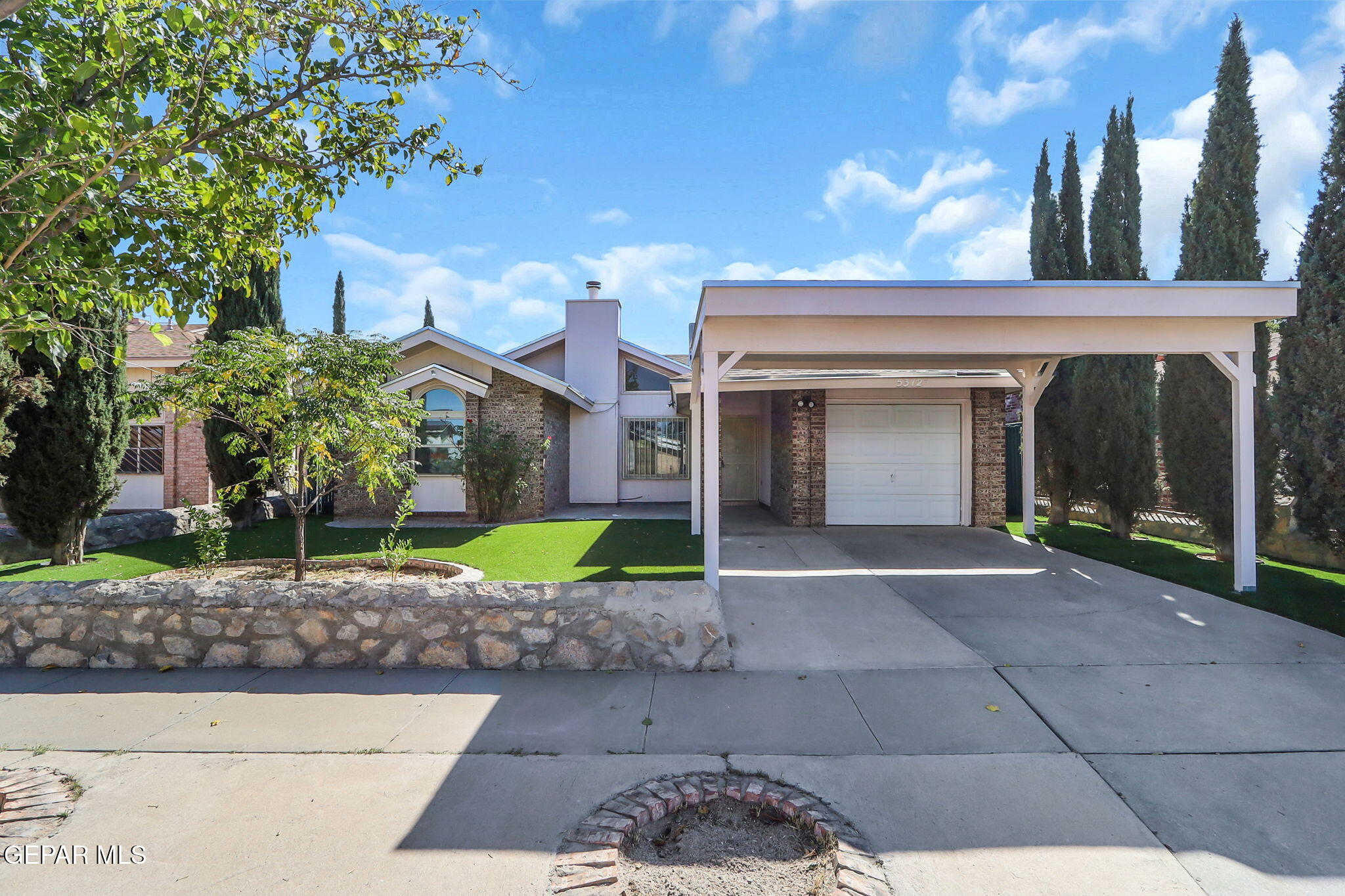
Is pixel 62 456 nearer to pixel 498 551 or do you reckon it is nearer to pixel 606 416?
pixel 498 551

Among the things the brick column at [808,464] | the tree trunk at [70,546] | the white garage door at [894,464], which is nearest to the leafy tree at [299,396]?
the tree trunk at [70,546]

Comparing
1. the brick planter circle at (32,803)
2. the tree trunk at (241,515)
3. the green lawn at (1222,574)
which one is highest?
the tree trunk at (241,515)

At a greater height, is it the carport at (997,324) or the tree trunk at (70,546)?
the carport at (997,324)

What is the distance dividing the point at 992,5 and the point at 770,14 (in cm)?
276

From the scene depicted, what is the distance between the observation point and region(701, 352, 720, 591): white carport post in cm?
633

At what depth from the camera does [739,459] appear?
16.6 m

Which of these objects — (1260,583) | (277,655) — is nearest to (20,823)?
(277,655)

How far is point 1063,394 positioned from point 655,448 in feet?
31.0

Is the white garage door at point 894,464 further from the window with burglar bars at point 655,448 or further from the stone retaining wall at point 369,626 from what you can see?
the stone retaining wall at point 369,626

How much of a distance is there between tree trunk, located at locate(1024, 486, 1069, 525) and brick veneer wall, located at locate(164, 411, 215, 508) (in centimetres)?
1829

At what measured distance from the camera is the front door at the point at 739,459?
16.5 metres

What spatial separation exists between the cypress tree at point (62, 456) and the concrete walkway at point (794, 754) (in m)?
4.77

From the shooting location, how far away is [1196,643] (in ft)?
17.1

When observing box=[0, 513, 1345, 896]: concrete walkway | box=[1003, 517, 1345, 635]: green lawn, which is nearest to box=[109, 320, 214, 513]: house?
box=[0, 513, 1345, 896]: concrete walkway
